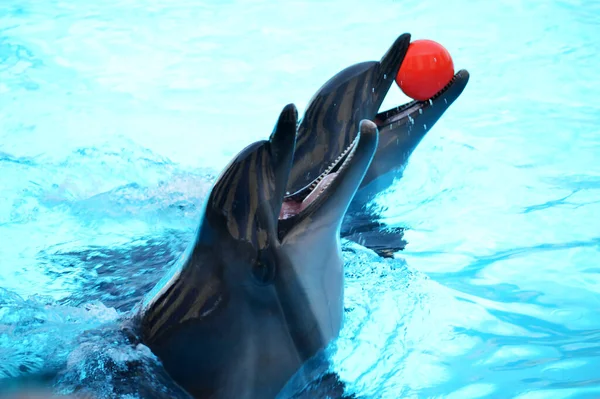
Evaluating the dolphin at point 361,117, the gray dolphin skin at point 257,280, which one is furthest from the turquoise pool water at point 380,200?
the dolphin at point 361,117

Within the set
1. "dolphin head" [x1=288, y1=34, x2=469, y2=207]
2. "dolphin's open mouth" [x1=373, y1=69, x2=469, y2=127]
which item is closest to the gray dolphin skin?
"dolphin head" [x1=288, y1=34, x2=469, y2=207]

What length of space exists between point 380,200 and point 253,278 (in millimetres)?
1493

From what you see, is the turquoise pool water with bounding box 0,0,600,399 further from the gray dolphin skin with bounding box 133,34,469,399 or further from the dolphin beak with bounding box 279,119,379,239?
the dolphin beak with bounding box 279,119,379,239

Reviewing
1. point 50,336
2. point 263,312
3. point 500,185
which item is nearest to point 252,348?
point 263,312

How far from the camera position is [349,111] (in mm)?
2781

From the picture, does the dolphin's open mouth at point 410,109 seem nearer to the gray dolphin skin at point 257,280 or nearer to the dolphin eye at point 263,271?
the gray dolphin skin at point 257,280

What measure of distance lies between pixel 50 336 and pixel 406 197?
1865 mm

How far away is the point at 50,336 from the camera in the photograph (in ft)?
7.21

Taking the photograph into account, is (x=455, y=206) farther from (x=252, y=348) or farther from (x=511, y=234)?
(x=252, y=348)

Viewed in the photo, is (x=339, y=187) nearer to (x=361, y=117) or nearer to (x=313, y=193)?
(x=313, y=193)

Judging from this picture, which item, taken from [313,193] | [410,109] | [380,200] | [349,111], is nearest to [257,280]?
[313,193]

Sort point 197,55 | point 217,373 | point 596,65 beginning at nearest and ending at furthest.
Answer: point 217,373 → point 596,65 → point 197,55

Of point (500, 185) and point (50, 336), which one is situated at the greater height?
point (50, 336)

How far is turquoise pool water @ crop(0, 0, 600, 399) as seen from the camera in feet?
8.11
